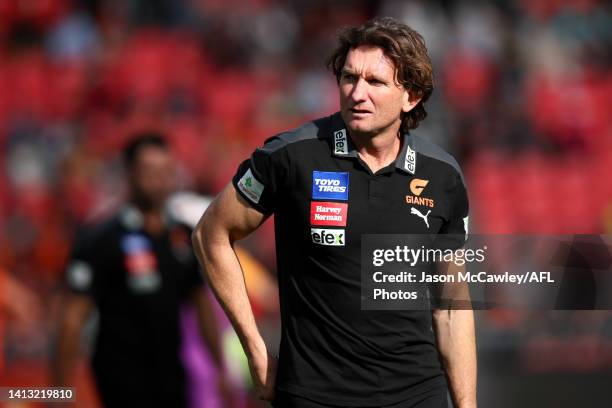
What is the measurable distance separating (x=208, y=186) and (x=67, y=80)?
375 cm

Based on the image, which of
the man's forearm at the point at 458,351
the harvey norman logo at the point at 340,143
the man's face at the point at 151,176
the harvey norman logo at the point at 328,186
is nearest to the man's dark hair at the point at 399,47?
the harvey norman logo at the point at 340,143

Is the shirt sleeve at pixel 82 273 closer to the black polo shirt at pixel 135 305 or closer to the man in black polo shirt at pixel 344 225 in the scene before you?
the black polo shirt at pixel 135 305

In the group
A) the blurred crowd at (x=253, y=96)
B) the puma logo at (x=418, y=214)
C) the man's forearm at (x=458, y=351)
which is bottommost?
the man's forearm at (x=458, y=351)

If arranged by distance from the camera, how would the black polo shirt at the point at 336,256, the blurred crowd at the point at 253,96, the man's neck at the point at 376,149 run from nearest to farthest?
the black polo shirt at the point at 336,256 < the man's neck at the point at 376,149 < the blurred crowd at the point at 253,96

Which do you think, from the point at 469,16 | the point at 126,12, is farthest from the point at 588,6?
the point at 126,12

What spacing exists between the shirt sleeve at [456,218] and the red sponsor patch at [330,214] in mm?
386

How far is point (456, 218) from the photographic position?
4.00 meters

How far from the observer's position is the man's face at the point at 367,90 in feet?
12.5

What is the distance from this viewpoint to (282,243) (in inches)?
154

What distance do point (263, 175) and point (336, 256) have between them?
36cm

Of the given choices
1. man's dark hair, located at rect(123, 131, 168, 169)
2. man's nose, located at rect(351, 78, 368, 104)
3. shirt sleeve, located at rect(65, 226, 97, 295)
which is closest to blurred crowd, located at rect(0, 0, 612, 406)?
man's dark hair, located at rect(123, 131, 168, 169)

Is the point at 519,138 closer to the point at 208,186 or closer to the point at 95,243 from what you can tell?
the point at 208,186

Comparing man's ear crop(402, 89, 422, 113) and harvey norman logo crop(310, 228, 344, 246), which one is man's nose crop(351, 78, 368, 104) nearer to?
man's ear crop(402, 89, 422, 113)

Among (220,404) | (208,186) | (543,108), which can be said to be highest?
(543,108)
